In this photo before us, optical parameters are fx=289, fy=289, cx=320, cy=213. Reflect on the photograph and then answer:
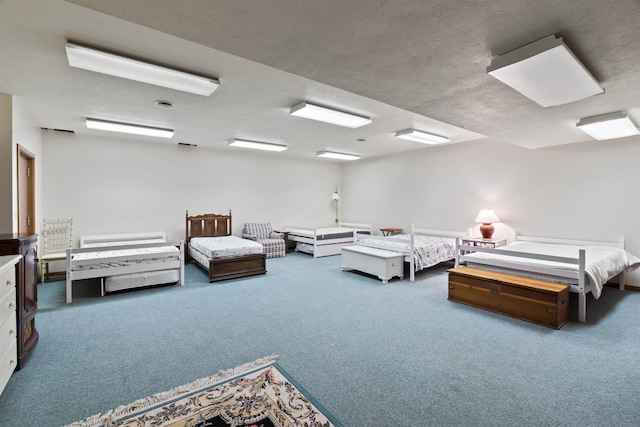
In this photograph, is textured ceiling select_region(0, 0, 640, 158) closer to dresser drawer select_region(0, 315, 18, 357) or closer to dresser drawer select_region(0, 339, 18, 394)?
dresser drawer select_region(0, 315, 18, 357)

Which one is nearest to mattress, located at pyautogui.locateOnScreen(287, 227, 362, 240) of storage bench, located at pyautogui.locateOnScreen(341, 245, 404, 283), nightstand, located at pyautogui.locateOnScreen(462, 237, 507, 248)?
storage bench, located at pyautogui.locateOnScreen(341, 245, 404, 283)

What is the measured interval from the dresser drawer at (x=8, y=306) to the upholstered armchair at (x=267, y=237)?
482 cm

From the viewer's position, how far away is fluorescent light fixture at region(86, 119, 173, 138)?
4.56 metres

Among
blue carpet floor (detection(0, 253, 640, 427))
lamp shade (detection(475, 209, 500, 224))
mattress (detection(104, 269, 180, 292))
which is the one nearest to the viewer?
blue carpet floor (detection(0, 253, 640, 427))

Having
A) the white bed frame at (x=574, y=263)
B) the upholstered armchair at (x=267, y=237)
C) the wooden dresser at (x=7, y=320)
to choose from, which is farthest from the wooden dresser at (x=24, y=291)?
the white bed frame at (x=574, y=263)

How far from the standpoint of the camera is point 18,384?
215 centimetres

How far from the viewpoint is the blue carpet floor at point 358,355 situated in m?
1.91

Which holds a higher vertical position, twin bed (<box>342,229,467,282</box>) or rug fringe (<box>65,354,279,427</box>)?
twin bed (<box>342,229,467,282</box>)

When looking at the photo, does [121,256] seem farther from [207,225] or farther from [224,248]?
[207,225]

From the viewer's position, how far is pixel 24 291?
2.46 metres

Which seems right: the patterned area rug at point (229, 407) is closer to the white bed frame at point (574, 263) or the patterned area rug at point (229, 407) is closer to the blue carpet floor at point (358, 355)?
the blue carpet floor at point (358, 355)

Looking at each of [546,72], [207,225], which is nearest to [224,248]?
[207,225]

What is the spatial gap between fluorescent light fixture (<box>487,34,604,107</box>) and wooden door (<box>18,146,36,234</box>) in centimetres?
573

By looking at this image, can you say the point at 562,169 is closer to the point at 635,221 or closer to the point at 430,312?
the point at 635,221
